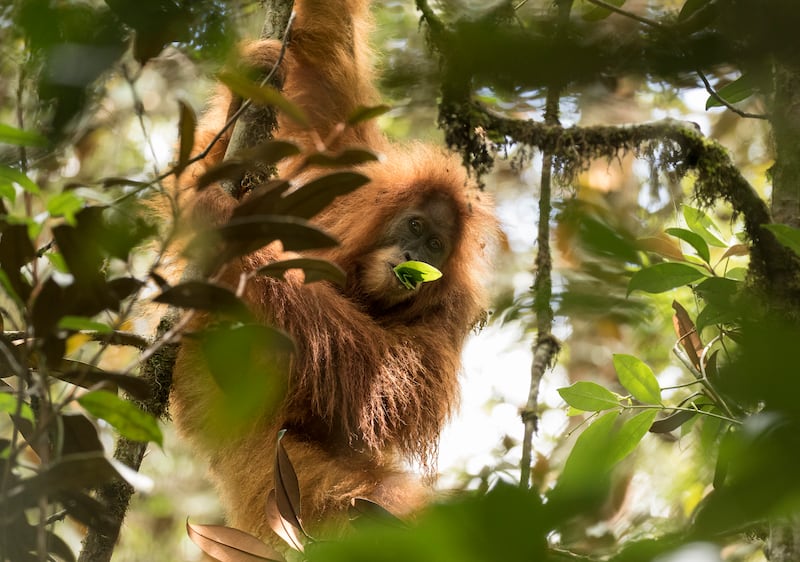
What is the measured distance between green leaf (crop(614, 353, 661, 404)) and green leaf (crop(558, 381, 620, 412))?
0.35ft

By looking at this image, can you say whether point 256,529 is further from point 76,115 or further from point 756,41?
point 756,41

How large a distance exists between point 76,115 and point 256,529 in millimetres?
2929

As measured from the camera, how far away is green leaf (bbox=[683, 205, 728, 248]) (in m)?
4.11

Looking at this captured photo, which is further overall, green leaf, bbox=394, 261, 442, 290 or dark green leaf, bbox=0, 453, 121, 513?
green leaf, bbox=394, 261, 442, 290

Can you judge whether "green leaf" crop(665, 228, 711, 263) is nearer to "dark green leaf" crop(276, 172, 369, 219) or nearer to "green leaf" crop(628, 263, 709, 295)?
"green leaf" crop(628, 263, 709, 295)

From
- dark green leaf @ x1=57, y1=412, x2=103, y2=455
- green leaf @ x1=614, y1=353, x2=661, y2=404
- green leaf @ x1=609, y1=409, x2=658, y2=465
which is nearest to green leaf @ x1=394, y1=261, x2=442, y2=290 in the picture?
green leaf @ x1=614, y1=353, x2=661, y2=404

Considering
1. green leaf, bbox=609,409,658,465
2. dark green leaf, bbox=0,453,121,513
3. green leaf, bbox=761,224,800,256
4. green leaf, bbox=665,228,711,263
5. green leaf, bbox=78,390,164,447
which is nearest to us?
dark green leaf, bbox=0,453,121,513

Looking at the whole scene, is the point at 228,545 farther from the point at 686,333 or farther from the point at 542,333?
the point at 686,333

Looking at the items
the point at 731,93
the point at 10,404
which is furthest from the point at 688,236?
the point at 10,404

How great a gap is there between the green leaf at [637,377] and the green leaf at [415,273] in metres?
0.88

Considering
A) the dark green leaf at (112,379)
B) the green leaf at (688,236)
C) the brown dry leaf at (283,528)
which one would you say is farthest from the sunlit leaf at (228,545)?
the green leaf at (688,236)

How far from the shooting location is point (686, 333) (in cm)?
420

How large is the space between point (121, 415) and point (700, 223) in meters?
3.25

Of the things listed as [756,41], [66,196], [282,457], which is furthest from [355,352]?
[756,41]
